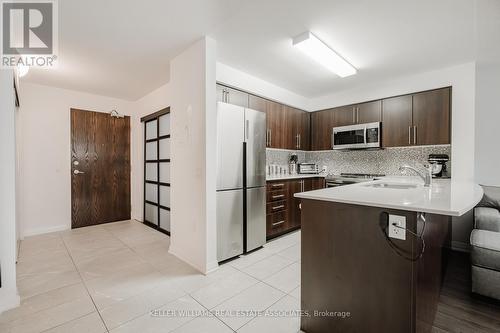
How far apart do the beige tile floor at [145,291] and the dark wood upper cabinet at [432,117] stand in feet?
8.38

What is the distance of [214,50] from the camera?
256 cm

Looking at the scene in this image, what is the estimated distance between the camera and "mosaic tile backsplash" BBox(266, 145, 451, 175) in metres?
3.62

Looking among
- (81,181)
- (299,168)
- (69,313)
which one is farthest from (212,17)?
(81,181)

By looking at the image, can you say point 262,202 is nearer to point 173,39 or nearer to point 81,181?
point 173,39

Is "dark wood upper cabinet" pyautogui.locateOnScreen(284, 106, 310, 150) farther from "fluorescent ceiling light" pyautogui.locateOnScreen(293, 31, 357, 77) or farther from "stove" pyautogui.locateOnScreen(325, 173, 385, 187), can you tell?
"fluorescent ceiling light" pyautogui.locateOnScreen(293, 31, 357, 77)

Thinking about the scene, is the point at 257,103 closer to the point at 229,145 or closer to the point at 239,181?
the point at 229,145

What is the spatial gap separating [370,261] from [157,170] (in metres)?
3.80

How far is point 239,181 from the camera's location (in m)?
2.88

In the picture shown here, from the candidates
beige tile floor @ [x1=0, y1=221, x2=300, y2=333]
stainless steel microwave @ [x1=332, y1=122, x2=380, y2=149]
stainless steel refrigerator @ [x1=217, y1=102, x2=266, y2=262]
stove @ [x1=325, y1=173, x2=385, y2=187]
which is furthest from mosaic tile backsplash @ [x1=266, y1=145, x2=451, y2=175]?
beige tile floor @ [x1=0, y1=221, x2=300, y2=333]

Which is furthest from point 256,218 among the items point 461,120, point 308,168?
point 461,120

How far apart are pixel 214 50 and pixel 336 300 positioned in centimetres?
264

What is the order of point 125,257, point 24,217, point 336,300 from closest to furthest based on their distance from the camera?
point 336,300
point 125,257
point 24,217

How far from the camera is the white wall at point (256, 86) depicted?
3.13 m

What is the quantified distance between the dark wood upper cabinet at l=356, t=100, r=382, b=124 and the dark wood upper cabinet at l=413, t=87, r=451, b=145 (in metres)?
0.50
